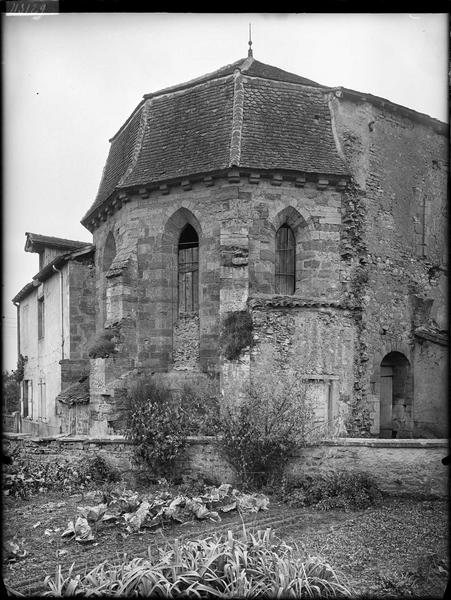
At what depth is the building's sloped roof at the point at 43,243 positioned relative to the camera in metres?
21.5

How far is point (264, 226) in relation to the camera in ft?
48.9

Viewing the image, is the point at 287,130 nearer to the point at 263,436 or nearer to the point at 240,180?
the point at 240,180

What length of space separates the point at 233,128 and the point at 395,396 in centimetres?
912

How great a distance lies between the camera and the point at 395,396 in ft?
55.2

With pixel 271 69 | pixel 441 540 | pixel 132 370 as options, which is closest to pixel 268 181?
pixel 271 69

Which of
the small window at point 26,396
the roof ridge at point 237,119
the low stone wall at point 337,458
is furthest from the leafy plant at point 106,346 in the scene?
the small window at point 26,396

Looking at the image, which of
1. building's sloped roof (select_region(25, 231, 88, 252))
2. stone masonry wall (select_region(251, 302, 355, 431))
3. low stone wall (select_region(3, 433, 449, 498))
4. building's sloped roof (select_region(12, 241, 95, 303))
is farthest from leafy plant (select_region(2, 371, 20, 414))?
stone masonry wall (select_region(251, 302, 355, 431))

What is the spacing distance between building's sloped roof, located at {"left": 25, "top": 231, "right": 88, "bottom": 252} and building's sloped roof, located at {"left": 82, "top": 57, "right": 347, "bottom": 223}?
18.8ft

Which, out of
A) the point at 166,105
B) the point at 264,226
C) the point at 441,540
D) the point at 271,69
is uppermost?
the point at 271,69

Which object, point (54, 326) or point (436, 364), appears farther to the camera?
point (54, 326)

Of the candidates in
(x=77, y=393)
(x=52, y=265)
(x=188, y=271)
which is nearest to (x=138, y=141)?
(x=188, y=271)

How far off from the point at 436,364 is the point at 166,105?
11.0 m

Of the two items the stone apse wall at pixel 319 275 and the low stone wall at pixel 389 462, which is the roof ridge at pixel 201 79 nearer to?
the stone apse wall at pixel 319 275

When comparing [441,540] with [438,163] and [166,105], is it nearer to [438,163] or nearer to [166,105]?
[438,163]
